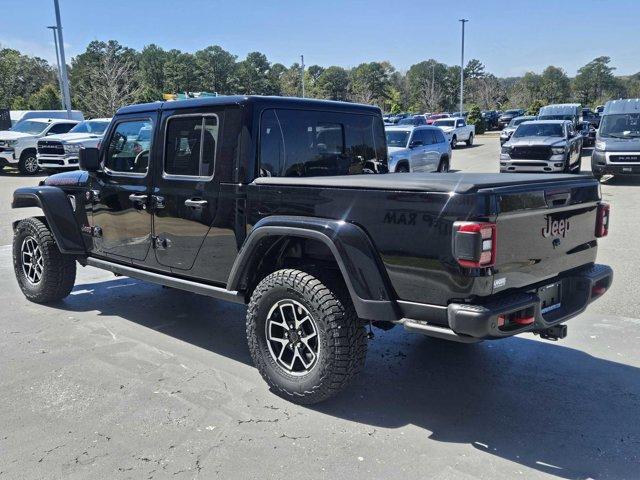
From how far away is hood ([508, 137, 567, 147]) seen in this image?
16156mm

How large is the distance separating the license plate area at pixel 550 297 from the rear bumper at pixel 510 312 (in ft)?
0.07

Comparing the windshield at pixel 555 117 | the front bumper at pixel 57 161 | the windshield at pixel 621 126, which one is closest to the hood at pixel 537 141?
the windshield at pixel 621 126

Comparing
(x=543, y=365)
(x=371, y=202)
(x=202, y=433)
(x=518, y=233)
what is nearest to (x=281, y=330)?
(x=202, y=433)

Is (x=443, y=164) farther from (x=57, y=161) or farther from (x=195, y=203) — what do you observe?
(x=195, y=203)

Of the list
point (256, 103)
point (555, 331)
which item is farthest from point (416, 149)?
point (555, 331)

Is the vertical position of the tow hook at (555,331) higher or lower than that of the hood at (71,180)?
lower

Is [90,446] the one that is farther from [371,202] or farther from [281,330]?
[371,202]

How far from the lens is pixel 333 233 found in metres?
3.29

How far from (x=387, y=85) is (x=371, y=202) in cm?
9037

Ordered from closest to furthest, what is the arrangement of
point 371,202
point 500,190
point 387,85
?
point 500,190 < point 371,202 < point 387,85

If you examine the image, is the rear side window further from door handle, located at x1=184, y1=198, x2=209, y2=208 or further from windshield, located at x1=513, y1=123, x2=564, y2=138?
windshield, located at x1=513, y1=123, x2=564, y2=138

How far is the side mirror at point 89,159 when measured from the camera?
505 cm

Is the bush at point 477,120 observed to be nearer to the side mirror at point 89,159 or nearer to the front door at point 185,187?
the side mirror at point 89,159

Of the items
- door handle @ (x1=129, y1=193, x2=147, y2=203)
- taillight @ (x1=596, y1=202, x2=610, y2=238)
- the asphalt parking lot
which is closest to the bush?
the asphalt parking lot
